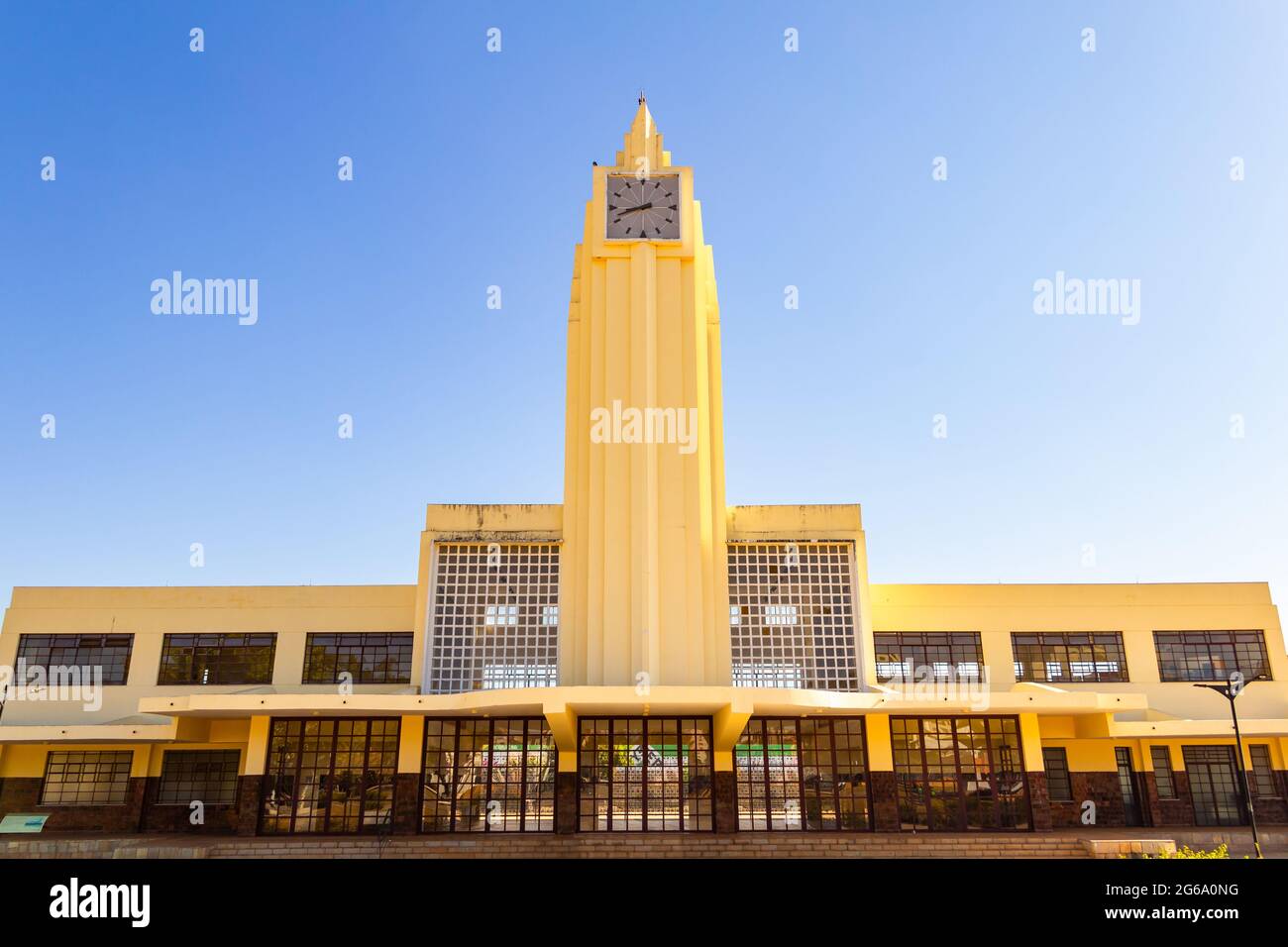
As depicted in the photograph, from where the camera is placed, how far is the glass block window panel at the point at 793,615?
23109 millimetres

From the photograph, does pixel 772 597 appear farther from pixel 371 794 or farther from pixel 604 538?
pixel 371 794

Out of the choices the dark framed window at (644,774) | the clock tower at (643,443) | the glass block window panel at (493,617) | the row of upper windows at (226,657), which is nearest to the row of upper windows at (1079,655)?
the clock tower at (643,443)

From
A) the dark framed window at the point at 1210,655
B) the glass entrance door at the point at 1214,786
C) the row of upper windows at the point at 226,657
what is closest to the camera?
the glass entrance door at the point at 1214,786

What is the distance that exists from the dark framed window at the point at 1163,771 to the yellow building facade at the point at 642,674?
0.24 feet

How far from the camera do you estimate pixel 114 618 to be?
2550 cm

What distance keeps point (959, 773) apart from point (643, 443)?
10625 millimetres

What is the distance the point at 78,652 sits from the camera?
25.3m

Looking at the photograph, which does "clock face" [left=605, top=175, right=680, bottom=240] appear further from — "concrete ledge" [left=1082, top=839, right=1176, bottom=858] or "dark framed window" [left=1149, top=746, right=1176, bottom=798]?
"dark framed window" [left=1149, top=746, right=1176, bottom=798]

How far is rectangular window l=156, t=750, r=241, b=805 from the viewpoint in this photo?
23906 millimetres

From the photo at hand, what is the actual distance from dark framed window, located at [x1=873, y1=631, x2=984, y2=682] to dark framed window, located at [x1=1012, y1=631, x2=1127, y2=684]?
3.90 ft

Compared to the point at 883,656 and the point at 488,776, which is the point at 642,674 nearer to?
the point at 488,776

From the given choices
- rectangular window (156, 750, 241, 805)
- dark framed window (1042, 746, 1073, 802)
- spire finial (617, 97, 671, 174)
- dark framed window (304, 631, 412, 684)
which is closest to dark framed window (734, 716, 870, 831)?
dark framed window (1042, 746, 1073, 802)

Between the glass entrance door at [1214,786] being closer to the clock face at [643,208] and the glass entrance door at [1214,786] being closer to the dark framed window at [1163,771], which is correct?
the dark framed window at [1163,771]

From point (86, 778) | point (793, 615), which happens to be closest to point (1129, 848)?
point (793, 615)
